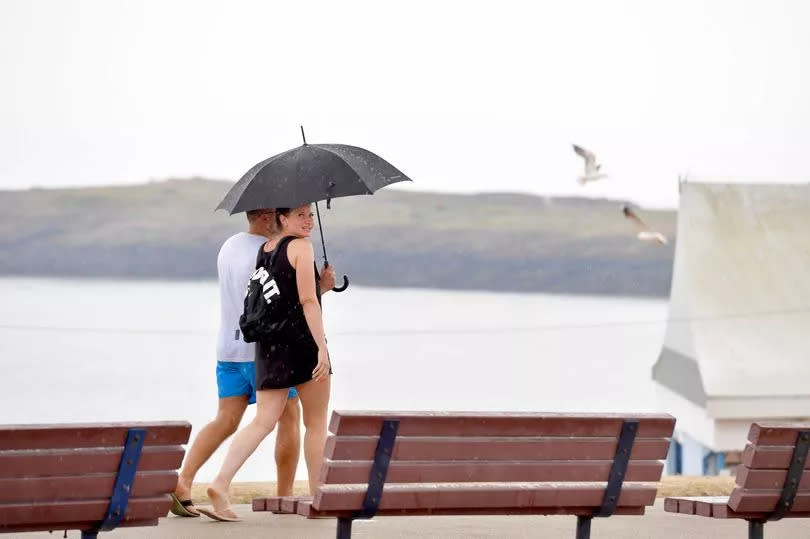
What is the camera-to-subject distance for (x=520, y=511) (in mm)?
4090

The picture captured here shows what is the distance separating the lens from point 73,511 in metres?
3.62

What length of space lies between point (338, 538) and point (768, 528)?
1.93 metres

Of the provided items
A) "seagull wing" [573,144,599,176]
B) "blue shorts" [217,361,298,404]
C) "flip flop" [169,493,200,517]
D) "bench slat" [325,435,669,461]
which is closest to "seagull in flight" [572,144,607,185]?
"seagull wing" [573,144,599,176]

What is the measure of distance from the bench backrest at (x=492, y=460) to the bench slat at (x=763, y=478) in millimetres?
229

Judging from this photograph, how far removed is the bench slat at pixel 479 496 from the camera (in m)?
3.86

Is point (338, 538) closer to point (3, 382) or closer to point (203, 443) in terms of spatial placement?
point (203, 443)

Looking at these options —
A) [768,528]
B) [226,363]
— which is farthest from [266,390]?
[768,528]

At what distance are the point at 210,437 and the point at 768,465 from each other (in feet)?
6.12

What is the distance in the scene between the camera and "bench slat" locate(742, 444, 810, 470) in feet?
14.0

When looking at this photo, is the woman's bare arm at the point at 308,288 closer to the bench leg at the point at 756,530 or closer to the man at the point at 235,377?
the man at the point at 235,377

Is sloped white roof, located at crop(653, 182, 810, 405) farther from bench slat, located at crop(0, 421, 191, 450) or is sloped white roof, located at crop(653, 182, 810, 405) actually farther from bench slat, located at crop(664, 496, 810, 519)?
bench slat, located at crop(0, 421, 191, 450)

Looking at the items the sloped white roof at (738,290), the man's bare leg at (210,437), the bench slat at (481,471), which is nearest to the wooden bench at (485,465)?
the bench slat at (481,471)

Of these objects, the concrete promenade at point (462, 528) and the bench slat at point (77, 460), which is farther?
the concrete promenade at point (462, 528)

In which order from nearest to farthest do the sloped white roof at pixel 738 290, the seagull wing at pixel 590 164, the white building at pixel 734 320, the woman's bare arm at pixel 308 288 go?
the woman's bare arm at pixel 308 288 → the white building at pixel 734 320 → the seagull wing at pixel 590 164 → the sloped white roof at pixel 738 290
